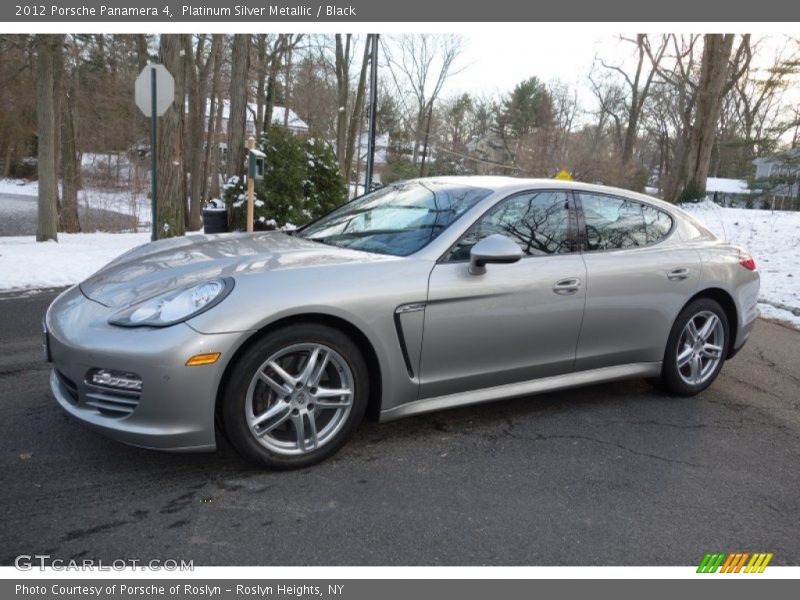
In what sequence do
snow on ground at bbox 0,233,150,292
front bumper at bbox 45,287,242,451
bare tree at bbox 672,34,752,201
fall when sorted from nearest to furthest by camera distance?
front bumper at bbox 45,287,242,451
snow on ground at bbox 0,233,150,292
bare tree at bbox 672,34,752,201

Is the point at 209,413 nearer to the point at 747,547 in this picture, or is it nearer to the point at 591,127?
the point at 747,547

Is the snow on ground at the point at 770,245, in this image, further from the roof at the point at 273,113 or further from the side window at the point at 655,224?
the roof at the point at 273,113

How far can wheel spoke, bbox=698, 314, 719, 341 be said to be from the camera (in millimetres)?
4496

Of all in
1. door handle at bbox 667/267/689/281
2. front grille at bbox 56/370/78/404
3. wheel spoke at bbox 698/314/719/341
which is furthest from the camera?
wheel spoke at bbox 698/314/719/341

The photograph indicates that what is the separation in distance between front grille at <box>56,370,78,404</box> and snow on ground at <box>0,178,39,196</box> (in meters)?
42.0

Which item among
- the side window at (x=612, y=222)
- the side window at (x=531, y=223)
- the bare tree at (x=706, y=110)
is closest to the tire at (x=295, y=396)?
the side window at (x=531, y=223)

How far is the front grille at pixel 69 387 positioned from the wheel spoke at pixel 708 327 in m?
3.99

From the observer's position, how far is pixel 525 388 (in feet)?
12.3

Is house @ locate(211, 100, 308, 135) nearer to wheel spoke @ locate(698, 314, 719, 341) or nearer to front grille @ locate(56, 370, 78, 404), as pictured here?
wheel spoke @ locate(698, 314, 719, 341)

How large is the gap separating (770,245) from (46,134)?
1531 cm

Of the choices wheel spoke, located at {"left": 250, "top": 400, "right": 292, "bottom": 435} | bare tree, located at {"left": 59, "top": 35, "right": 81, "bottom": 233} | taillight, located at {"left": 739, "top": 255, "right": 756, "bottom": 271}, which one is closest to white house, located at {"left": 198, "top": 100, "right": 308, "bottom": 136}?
bare tree, located at {"left": 59, "top": 35, "right": 81, "bottom": 233}

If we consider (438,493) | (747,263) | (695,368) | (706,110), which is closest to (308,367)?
(438,493)

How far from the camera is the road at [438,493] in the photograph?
249cm

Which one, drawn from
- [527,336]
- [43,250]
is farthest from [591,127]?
[527,336]
